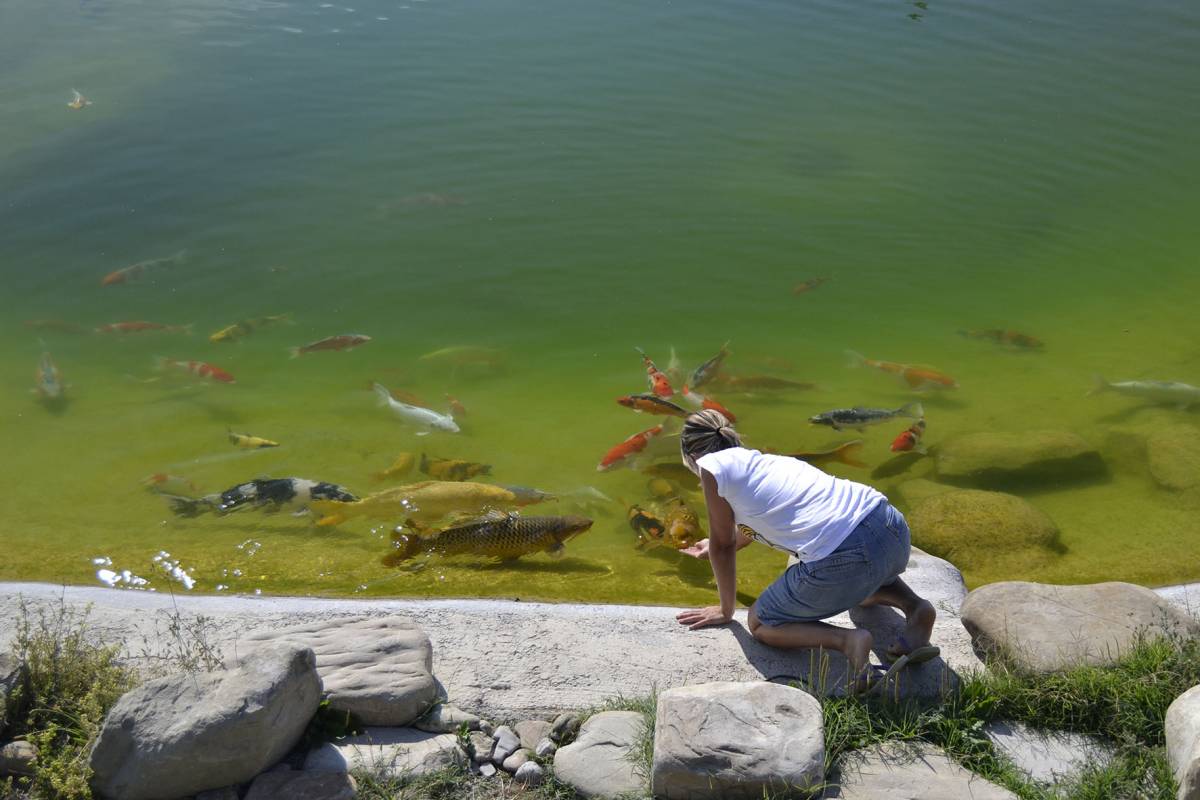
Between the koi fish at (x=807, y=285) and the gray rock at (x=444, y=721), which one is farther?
the koi fish at (x=807, y=285)

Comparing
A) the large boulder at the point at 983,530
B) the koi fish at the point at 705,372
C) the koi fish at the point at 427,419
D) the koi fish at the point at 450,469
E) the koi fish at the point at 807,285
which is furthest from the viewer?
the koi fish at the point at 807,285

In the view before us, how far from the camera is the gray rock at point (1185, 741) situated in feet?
12.4

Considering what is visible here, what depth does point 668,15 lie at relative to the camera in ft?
60.1

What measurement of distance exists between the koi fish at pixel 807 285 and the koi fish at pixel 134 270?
694 centimetres

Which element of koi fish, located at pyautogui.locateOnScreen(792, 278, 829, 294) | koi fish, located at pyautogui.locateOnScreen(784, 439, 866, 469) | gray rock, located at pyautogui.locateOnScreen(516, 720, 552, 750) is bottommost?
koi fish, located at pyautogui.locateOnScreen(784, 439, 866, 469)

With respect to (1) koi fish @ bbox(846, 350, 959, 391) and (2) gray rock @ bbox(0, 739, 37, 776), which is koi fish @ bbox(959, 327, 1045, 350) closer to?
(1) koi fish @ bbox(846, 350, 959, 391)

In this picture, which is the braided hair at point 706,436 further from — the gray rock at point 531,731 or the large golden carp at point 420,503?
the large golden carp at point 420,503

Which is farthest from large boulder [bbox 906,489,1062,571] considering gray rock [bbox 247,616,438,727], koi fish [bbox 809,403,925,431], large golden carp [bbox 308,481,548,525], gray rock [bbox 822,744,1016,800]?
gray rock [bbox 247,616,438,727]

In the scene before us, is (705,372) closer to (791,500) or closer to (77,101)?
(791,500)

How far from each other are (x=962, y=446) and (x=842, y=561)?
13.2ft

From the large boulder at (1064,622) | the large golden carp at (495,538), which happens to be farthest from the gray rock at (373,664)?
the large boulder at (1064,622)

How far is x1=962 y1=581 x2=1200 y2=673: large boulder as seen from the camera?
479 cm

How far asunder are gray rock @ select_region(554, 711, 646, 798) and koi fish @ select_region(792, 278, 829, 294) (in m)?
7.41

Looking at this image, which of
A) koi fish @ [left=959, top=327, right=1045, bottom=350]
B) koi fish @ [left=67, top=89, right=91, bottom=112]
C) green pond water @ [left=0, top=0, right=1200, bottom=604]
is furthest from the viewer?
koi fish @ [left=67, top=89, right=91, bottom=112]
